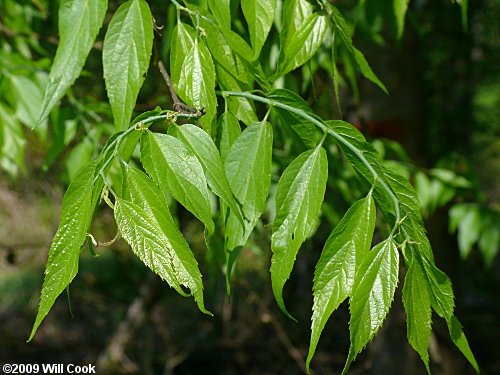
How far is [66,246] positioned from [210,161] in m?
0.20

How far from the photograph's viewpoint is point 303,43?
0.92 meters

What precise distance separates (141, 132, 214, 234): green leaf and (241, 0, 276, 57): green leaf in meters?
0.23

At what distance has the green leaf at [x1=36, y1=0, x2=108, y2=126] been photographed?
2.84ft

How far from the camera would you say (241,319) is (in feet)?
20.8

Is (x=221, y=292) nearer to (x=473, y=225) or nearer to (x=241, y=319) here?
(x=241, y=319)

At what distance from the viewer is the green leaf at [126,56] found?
813mm

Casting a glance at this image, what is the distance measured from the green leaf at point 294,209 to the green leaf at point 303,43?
0.19 metres

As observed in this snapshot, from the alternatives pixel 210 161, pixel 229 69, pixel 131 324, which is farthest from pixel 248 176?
pixel 131 324

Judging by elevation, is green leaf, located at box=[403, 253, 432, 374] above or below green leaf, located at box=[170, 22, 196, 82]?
below

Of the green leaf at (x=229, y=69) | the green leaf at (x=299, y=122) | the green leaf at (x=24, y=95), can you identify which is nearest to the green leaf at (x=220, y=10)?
the green leaf at (x=229, y=69)

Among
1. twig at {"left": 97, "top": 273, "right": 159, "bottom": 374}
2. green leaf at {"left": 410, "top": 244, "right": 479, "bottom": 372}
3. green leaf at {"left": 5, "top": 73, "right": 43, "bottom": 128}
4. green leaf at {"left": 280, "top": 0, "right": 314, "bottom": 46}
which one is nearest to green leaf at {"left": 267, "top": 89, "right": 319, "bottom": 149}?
Answer: green leaf at {"left": 280, "top": 0, "right": 314, "bottom": 46}

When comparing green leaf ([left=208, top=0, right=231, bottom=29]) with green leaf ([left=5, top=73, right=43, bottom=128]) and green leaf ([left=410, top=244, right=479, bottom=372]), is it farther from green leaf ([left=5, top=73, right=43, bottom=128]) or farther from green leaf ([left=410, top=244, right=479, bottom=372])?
green leaf ([left=5, top=73, right=43, bottom=128])

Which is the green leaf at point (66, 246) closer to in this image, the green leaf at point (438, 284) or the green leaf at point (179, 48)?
the green leaf at point (179, 48)

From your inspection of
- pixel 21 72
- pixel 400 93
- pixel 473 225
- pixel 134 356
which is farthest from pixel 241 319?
pixel 21 72
